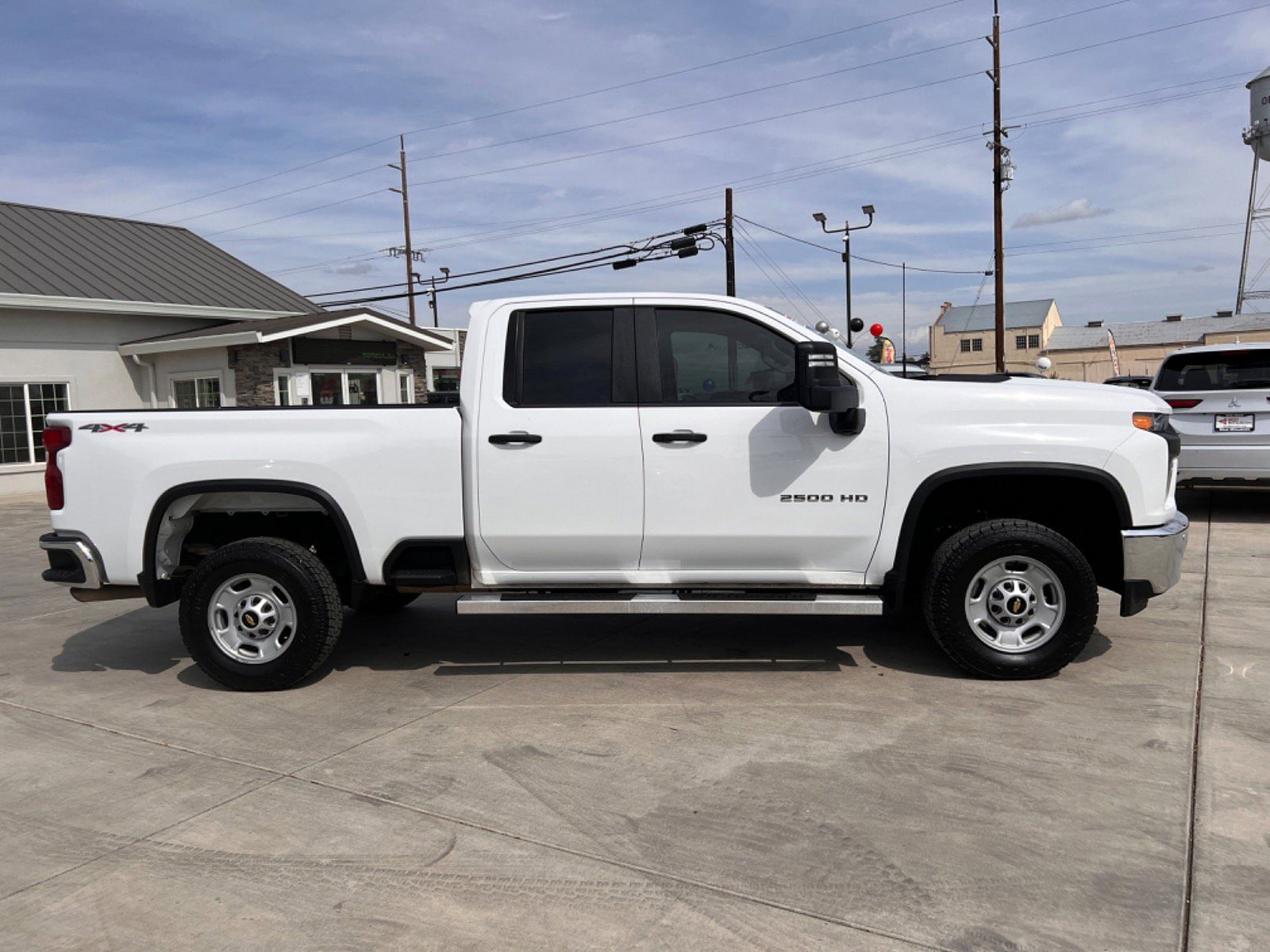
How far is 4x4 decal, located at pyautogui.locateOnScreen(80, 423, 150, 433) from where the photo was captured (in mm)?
5199

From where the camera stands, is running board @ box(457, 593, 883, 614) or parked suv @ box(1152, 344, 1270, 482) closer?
running board @ box(457, 593, 883, 614)

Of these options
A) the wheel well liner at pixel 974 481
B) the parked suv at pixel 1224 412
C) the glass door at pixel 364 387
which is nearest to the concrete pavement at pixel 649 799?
the wheel well liner at pixel 974 481

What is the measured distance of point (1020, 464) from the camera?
493 cm

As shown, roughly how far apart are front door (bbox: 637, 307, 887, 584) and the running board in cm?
19

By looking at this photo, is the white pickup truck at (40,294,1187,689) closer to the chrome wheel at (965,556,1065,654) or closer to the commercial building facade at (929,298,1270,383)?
the chrome wheel at (965,556,1065,654)

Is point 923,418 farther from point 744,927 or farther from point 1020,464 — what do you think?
point 744,927

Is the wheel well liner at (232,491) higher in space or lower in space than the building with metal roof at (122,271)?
lower

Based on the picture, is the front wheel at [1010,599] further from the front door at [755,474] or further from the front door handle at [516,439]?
the front door handle at [516,439]

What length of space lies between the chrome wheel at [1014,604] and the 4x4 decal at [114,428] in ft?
14.4

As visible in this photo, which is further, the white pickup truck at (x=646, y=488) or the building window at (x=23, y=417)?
the building window at (x=23, y=417)

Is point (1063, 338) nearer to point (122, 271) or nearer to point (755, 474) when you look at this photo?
point (122, 271)

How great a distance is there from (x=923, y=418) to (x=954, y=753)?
1682mm

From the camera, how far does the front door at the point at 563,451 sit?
507 cm

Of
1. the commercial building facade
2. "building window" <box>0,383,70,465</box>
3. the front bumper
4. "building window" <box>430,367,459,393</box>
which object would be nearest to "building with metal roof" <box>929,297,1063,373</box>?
the commercial building facade
